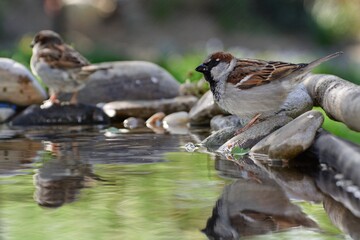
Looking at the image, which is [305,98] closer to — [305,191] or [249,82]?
[249,82]

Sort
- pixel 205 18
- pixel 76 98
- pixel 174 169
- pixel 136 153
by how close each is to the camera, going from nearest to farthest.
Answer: pixel 174 169 < pixel 136 153 < pixel 76 98 < pixel 205 18

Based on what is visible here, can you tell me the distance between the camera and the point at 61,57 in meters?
11.0

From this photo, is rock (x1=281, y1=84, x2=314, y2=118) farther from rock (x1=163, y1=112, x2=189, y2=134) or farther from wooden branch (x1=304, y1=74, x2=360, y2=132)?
rock (x1=163, y1=112, x2=189, y2=134)

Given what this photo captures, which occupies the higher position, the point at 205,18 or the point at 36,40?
the point at 205,18

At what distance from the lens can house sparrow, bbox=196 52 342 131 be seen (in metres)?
7.88

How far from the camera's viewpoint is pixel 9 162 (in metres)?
7.63

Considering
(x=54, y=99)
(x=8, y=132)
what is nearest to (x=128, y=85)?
(x=54, y=99)

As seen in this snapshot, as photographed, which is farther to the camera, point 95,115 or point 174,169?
point 95,115

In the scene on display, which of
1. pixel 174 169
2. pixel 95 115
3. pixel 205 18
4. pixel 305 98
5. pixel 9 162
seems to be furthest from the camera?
pixel 205 18

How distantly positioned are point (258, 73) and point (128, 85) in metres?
4.52

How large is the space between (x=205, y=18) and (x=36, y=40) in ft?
57.1

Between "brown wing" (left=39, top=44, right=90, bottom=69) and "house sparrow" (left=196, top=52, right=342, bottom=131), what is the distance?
3.37 metres

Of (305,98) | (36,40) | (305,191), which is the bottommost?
(305,191)

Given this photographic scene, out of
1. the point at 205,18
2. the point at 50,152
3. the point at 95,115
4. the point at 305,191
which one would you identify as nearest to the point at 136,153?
the point at 50,152
